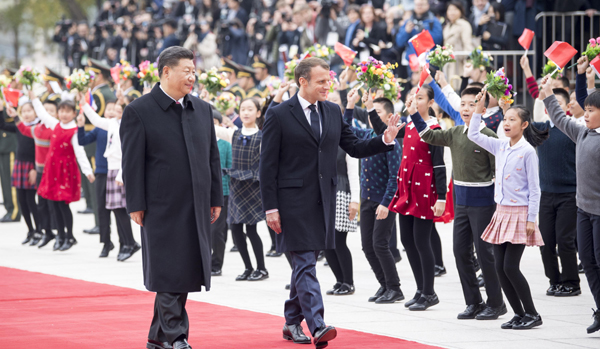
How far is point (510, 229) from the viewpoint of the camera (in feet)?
20.3

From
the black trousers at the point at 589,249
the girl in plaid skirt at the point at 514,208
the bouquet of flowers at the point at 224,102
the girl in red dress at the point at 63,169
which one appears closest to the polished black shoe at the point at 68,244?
the girl in red dress at the point at 63,169

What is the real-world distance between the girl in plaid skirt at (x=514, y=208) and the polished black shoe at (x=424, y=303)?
2.87 feet

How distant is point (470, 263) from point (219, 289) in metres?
2.67

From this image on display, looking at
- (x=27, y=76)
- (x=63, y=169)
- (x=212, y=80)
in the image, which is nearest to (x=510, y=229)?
(x=212, y=80)

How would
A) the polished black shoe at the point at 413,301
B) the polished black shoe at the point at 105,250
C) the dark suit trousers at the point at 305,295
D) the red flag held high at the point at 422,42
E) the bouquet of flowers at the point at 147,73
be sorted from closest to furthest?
the dark suit trousers at the point at 305,295 < the polished black shoe at the point at 413,301 < the red flag held high at the point at 422,42 < the bouquet of flowers at the point at 147,73 < the polished black shoe at the point at 105,250

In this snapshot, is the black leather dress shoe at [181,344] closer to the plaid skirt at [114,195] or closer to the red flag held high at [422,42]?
the red flag held high at [422,42]

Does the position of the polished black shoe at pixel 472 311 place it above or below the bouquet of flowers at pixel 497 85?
below

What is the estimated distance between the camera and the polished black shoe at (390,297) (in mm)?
7383

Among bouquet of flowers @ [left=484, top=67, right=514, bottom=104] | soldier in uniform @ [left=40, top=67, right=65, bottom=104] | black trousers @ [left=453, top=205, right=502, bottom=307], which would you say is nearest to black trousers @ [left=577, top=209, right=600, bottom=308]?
black trousers @ [left=453, top=205, right=502, bottom=307]

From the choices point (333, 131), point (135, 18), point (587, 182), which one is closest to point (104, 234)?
point (333, 131)

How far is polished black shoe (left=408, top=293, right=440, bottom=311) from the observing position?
23.1 feet

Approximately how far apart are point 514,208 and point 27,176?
26.2ft

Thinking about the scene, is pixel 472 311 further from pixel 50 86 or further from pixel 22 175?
pixel 50 86

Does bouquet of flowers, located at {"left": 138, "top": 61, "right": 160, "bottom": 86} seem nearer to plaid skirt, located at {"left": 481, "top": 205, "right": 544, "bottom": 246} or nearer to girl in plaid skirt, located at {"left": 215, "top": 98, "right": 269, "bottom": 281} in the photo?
girl in plaid skirt, located at {"left": 215, "top": 98, "right": 269, "bottom": 281}
